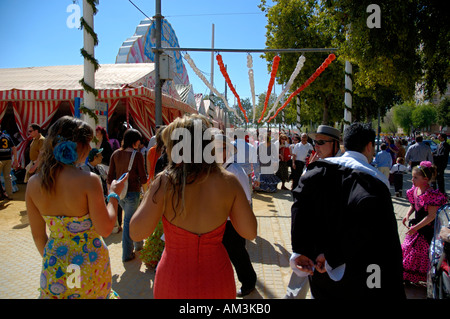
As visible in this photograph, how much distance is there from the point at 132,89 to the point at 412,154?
9.30 metres

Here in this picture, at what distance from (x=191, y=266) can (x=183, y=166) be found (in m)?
0.61

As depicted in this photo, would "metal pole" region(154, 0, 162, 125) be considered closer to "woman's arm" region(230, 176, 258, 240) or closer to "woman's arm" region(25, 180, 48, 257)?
"woman's arm" region(25, 180, 48, 257)

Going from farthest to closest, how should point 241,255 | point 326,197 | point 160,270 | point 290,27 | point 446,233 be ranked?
point 290,27, point 241,255, point 446,233, point 326,197, point 160,270

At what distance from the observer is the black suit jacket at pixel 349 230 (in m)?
1.88

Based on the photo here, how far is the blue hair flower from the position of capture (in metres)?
2.04

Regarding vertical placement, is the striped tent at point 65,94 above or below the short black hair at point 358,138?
above

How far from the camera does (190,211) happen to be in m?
1.85

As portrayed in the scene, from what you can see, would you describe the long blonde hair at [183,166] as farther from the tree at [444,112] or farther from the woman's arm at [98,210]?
the tree at [444,112]

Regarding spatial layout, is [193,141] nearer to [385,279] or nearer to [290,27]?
[385,279]

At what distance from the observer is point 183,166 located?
185 cm

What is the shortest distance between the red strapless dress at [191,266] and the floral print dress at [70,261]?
62cm

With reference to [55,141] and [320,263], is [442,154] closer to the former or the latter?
[320,263]

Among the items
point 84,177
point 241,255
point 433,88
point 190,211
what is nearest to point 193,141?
point 190,211

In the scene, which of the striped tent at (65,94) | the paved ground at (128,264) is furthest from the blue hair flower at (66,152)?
the striped tent at (65,94)
